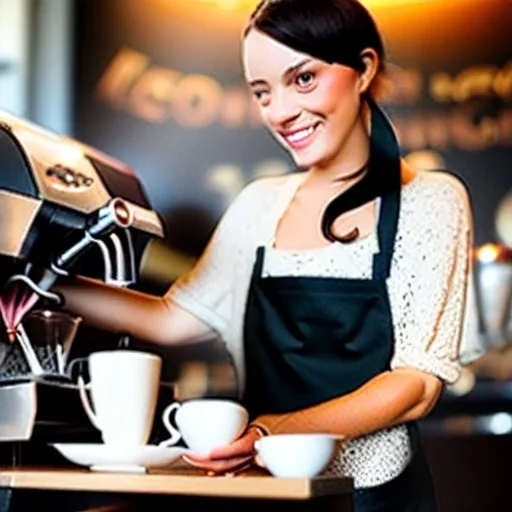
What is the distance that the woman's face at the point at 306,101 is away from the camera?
124 centimetres

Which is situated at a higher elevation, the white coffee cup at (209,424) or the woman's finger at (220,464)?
the white coffee cup at (209,424)

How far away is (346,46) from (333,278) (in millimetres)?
291

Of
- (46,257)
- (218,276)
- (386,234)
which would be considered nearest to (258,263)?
(218,276)

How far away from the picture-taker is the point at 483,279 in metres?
1.21

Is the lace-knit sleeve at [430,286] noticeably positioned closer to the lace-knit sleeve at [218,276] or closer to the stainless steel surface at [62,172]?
the lace-knit sleeve at [218,276]

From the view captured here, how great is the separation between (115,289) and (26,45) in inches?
14.1

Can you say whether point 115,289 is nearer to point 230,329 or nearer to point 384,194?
point 230,329

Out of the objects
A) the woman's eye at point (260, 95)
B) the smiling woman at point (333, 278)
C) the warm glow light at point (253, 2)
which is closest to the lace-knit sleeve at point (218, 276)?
the smiling woman at point (333, 278)

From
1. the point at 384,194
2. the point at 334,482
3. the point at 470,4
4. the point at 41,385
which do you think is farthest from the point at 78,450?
the point at 470,4

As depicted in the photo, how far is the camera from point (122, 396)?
3.46 feet

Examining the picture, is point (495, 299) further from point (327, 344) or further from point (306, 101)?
point (306, 101)

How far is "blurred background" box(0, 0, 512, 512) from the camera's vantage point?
3.92 ft

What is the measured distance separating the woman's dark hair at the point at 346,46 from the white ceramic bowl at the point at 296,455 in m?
0.36

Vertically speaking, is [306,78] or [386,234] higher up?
[306,78]
